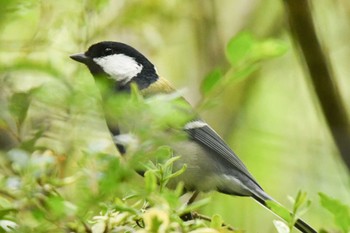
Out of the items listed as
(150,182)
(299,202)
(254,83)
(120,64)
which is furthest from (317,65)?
(254,83)

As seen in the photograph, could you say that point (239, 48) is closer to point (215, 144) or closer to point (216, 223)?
point (216, 223)

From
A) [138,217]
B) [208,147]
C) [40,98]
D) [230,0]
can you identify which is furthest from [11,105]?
[230,0]

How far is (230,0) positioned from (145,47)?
2.10 ft

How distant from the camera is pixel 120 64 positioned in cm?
197

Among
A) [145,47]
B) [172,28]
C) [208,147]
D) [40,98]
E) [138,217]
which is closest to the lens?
[40,98]

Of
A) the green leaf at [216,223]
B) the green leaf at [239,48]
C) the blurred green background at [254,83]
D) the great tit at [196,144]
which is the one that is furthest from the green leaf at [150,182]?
the blurred green background at [254,83]

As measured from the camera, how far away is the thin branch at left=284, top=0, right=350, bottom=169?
1.53m

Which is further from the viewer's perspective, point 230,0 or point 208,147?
point 230,0

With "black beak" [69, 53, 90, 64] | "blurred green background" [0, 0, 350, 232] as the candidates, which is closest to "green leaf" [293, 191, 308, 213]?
"black beak" [69, 53, 90, 64]

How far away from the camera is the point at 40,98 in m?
0.64

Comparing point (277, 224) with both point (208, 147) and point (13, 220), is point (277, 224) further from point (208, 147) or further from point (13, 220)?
point (208, 147)

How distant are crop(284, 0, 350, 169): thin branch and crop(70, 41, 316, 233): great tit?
0.34 m

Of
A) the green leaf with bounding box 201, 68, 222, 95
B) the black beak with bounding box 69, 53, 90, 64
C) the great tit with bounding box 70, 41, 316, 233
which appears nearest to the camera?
the green leaf with bounding box 201, 68, 222, 95

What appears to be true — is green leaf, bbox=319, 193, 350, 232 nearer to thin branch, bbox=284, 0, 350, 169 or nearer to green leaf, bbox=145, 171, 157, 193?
green leaf, bbox=145, 171, 157, 193
